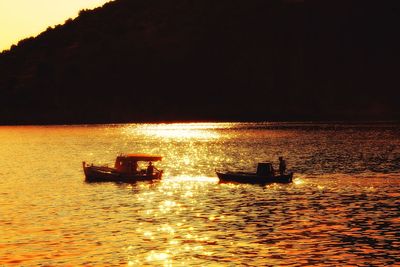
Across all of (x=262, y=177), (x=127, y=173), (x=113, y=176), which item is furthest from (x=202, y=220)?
(x=113, y=176)

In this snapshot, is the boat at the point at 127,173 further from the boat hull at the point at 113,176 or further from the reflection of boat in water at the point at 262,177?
the reflection of boat in water at the point at 262,177

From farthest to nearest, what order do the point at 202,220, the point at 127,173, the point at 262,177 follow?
the point at 127,173 < the point at 262,177 < the point at 202,220

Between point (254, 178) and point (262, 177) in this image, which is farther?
point (254, 178)

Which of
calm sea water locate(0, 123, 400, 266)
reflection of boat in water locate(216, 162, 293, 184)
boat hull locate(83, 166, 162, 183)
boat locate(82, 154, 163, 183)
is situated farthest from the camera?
boat locate(82, 154, 163, 183)

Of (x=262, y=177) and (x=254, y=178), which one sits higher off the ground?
(x=262, y=177)

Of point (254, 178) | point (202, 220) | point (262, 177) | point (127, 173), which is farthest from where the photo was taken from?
point (127, 173)

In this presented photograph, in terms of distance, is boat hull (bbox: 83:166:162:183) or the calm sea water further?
boat hull (bbox: 83:166:162:183)

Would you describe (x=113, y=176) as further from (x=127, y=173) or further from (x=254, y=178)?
(x=254, y=178)

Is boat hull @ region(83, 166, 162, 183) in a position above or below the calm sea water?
above

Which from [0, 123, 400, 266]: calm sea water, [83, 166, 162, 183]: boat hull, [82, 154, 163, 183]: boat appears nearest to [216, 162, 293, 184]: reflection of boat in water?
[0, 123, 400, 266]: calm sea water

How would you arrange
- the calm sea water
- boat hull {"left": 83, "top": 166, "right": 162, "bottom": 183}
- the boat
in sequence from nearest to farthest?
1. the calm sea water
2. boat hull {"left": 83, "top": 166, "right": 162, "bottom": 183}
3. the boat

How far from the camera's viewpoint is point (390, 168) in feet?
298

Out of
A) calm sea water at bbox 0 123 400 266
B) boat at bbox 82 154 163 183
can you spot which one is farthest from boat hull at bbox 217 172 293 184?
boat at bbox 82 154 163 183

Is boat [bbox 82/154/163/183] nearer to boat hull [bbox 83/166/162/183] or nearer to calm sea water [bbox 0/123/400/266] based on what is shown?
boat hull [bbox 83/166/162/183]
